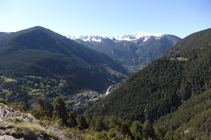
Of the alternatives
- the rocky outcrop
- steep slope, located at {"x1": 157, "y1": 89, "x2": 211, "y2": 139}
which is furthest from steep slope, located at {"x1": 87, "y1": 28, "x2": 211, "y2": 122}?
the rocky outcrop

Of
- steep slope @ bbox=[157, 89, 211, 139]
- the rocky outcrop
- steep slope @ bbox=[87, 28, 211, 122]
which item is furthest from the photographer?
steep slope @ bbox=[87, 28, 211, 122]

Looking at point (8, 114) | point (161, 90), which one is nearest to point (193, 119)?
point (161, 90)

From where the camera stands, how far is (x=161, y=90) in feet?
536

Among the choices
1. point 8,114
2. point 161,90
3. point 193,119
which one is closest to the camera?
point 8,114

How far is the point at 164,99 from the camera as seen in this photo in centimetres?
→ 14625

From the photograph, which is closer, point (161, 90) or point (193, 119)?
point (193, 119)

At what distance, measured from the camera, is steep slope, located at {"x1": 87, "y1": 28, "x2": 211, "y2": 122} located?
142 metres

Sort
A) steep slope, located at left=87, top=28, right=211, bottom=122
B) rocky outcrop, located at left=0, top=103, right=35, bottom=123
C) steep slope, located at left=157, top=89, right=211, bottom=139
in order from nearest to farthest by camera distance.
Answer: rocky outcrop, located at left=0, top=103, right=35, bottom=123
steep slope, located at left=157, top=89, right=211, bottom=139
steep slope, located at left=87, top=28, right=211, bottom=122

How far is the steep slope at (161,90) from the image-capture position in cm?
14225

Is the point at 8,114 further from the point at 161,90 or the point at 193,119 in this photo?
the point at 161,90

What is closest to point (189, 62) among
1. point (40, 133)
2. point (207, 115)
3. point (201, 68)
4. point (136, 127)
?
point (201, 68)

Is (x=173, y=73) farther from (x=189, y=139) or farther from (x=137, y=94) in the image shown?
(x=189, y=139)

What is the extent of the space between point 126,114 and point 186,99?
2858 inches

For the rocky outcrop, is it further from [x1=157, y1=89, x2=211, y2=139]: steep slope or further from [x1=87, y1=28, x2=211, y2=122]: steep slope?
[x1=87, y1=28, x2=211, y2=122]: steep slope
